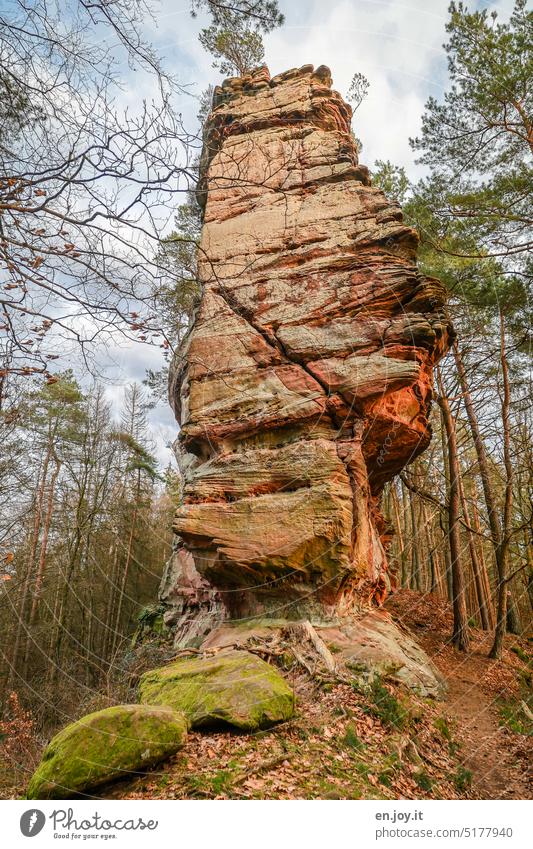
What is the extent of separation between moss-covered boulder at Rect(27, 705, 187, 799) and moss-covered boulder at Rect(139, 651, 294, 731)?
0.52 m

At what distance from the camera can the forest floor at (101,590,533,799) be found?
3568mm

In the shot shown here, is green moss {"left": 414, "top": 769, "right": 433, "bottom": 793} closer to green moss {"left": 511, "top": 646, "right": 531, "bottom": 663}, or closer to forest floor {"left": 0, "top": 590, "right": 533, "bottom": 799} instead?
forest floor {"left": 0, "top": 590, "right": 533, "bottom": 799}

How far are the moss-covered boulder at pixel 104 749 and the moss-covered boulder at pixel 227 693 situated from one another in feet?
1.71

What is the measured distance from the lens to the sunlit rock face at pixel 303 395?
709 centimetres

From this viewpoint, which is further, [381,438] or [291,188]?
[291,188]

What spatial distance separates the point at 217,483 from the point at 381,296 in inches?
183

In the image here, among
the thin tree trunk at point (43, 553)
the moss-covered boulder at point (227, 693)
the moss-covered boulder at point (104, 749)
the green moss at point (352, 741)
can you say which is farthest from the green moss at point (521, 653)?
the thin tree trunk at point (43, 553)

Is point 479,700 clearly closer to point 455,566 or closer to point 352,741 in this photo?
point 455,566

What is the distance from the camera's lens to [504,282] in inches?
352

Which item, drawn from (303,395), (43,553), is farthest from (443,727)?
(43,553)

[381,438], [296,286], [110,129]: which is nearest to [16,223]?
[110,129]

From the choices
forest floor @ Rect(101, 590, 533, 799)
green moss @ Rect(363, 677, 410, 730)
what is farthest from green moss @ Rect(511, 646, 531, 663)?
green moss @ Rect(363, 677, 410, 730)

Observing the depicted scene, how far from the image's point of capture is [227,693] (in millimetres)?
4766

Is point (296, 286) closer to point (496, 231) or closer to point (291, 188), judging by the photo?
point (291, 188)
